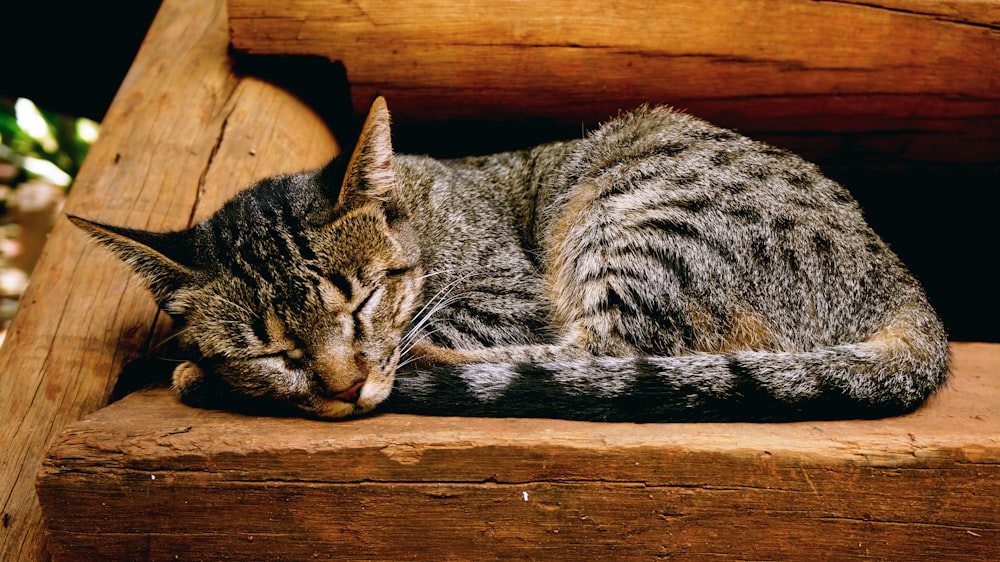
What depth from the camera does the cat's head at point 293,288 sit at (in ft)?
7.28

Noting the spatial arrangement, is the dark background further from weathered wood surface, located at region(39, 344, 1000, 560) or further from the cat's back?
weathered wood surface, located at region(39, 344, 1000, 560)

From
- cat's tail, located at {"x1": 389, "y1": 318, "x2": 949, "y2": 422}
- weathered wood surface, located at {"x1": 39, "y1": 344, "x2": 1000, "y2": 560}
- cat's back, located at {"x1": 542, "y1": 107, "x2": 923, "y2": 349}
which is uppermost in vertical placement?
cat's back, located at {"x1": 542, "y1": 107, "x2": 923, "y2": 349}

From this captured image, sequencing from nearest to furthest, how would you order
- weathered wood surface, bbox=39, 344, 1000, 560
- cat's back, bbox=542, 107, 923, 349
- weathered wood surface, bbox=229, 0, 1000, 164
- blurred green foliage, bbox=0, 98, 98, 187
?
weathered wood surface, bbox=39, 344, 1000, 560 < cat's back, bbox=542, 107, 923, 349 < weathered wood surface, bbox=229, 0, 1000, 164 < blurred green foliage, bbox=0, 98, 98, 187

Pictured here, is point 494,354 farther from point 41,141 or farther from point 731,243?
point 41,141

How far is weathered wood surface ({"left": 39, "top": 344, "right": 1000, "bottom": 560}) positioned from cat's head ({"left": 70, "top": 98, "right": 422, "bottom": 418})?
237 millimetres

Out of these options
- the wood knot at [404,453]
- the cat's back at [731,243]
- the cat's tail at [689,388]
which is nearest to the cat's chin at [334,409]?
the cat's tail at [689,388]

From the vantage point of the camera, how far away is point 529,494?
6.48 feet

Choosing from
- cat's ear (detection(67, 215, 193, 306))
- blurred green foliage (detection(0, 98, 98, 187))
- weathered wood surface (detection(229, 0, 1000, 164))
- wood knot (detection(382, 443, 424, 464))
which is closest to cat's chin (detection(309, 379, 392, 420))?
wood knot (detection(382, 443, 424, 464))

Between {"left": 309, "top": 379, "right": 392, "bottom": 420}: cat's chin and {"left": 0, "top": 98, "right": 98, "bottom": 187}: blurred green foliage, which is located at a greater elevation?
{"left": 0, "top": 98, "right": 98, "bottom": 187}: blurred green foliage

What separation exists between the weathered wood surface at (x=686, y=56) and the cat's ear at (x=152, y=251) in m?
1.28

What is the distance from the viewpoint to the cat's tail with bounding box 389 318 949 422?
84.4 inches

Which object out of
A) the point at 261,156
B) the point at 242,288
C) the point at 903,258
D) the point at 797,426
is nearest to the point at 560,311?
the point at 797,426

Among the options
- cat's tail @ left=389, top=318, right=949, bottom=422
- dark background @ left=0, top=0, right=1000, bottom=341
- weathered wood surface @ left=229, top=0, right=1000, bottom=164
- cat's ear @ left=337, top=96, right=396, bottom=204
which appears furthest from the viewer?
dark background @ left=0, top=0, right=1000, bottom=341

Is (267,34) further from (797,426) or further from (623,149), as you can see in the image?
(797,426)
